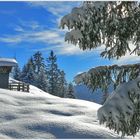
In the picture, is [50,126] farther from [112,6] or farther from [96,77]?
[112,6]

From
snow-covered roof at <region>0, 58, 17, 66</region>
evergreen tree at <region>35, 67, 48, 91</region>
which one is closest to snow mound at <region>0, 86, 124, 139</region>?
snow-covered roof at <region>0, 58, 17, 66</region>

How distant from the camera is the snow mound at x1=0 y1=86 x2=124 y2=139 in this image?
56.2ft

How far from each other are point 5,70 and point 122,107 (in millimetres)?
34444

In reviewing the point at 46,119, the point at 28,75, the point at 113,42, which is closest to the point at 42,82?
the point at 28,75

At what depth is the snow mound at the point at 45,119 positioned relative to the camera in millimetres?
17141

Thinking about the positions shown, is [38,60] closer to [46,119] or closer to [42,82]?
[42,82]

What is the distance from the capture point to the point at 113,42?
877 centimetres

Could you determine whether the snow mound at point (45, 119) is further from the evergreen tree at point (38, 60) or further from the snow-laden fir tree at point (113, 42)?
the evergreen tree at point (38, 60)

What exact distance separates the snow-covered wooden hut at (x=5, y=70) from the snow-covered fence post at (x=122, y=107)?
32485mm

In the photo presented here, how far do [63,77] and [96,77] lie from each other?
91.8 meters

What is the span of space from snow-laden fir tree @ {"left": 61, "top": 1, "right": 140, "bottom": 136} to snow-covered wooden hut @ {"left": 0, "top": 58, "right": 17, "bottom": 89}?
31.1 metres

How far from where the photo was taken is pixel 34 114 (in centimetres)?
2083

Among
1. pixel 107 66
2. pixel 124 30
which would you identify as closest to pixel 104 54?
pixel 107 66

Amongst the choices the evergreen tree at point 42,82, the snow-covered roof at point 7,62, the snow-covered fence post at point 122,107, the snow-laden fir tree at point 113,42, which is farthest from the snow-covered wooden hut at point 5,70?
the evergreen tree at point 42,82
